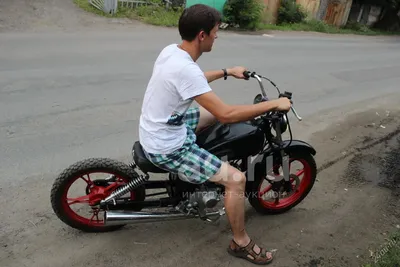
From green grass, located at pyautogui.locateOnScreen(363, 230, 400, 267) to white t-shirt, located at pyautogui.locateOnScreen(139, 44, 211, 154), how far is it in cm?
184

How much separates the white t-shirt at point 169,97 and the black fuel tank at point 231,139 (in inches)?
10.9

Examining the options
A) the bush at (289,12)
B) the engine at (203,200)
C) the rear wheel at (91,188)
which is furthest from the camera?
the bush at (289,12)

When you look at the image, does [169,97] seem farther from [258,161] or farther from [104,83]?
[104,83]

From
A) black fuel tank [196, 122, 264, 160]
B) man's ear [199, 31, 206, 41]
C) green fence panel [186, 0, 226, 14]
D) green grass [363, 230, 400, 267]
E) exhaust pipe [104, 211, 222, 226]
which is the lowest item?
green grass [363, 230, 400, 267]

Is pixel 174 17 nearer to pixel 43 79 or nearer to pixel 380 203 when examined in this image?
pixel 43 79

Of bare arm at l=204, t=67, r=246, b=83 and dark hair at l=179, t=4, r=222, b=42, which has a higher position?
dark hair at l=179, t=4, r=222, b=42

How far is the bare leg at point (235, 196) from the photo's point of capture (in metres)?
2.80

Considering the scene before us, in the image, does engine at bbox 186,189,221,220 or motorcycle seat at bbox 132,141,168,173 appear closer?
motorcycle seat at bbox 132,141,168,173

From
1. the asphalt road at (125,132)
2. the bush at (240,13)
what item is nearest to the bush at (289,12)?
the bush at (240,13)

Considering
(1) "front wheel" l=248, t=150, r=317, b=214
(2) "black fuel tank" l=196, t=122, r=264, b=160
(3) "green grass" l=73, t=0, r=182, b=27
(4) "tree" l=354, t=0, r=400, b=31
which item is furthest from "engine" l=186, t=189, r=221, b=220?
(4) "tree" l=354, t=0, r=400, b=31

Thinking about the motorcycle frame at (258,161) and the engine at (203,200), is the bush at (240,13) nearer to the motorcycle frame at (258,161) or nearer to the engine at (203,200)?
the motorcycle frame at (258,161)

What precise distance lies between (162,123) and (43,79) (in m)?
4.38

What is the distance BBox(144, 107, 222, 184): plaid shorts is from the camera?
2754 mm

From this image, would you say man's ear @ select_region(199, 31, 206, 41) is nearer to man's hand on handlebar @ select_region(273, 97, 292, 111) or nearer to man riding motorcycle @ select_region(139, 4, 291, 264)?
man riding motorcycle @ select_region(139, 4, 291, 264)
